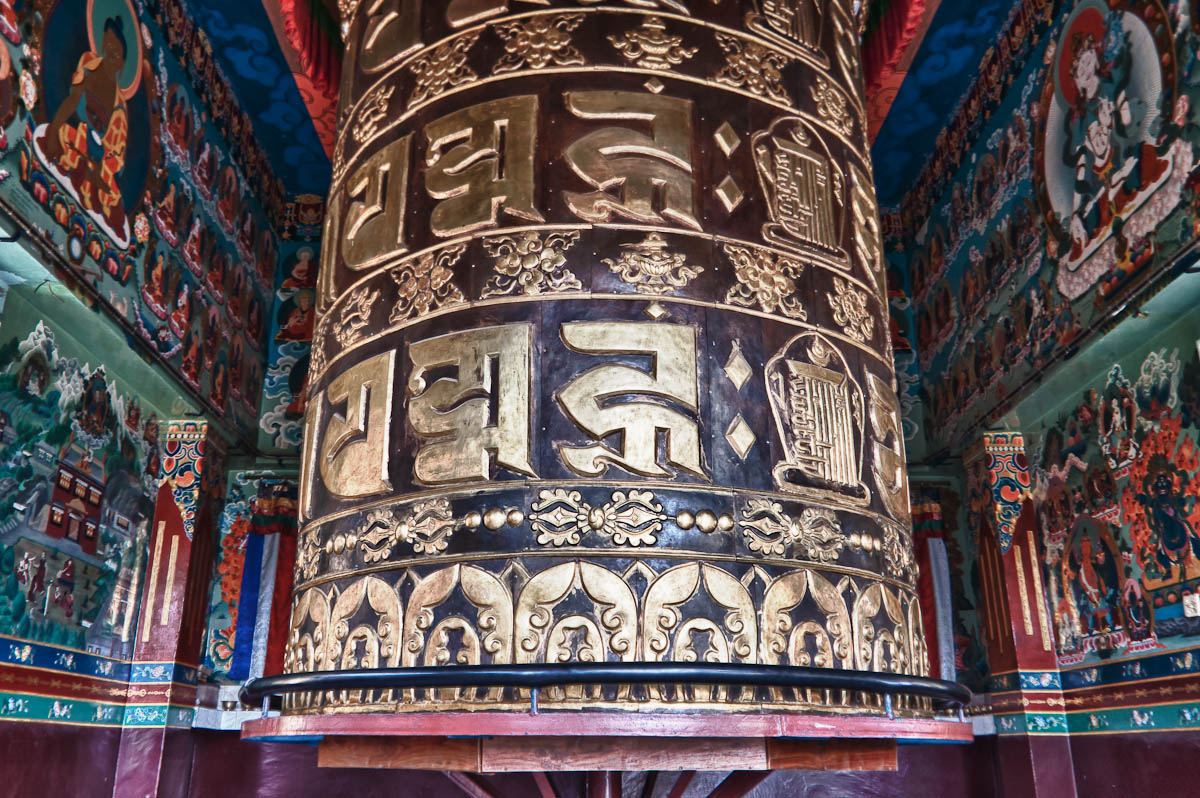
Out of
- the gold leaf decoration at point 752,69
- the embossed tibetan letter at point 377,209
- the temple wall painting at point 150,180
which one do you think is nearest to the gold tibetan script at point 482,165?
the embossed tibetan letter at point 377,209

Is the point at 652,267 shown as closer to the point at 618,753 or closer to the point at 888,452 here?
the point at 888,452

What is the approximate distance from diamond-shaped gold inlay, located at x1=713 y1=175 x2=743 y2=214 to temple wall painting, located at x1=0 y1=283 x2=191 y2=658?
303cm

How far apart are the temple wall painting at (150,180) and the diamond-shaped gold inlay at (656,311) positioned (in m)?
2.56

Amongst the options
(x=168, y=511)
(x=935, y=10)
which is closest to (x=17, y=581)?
(x=168, y=511)

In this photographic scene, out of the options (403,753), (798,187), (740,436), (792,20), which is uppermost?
(792,20)

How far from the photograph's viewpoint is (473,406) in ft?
9.66

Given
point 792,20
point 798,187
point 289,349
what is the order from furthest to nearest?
point 289,349 → point 792,20 → point 798,187

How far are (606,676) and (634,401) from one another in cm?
87

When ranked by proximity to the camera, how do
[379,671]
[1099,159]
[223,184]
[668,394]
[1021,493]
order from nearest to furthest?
[379,671] < [668,394] < [1099,159] < [1021,493] < [223,184]

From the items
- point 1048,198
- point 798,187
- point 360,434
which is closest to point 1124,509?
point 1048,198

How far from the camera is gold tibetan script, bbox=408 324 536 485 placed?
2.87 m

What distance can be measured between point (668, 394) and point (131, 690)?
14.0 ft

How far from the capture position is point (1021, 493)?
591 centimetres

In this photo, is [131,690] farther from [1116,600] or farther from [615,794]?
[1116,600]
